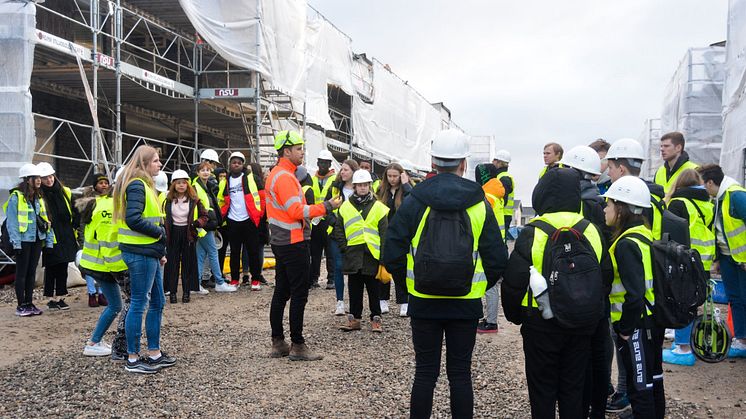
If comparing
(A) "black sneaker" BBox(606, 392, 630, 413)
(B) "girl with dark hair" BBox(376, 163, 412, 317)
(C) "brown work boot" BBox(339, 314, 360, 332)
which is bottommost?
(A) "black sneaker" BBox(606, 392, 630, 413)

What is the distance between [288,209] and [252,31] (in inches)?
403

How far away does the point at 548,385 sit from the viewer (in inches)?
128

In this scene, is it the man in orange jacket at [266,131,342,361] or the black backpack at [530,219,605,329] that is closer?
the black backpack at [530,219,605,329]

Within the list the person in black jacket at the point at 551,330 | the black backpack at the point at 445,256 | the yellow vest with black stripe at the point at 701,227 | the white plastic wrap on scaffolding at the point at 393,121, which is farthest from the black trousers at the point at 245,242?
the white plastic wrap on scaffolding at the point at 393,121

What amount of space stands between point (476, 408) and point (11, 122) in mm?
8767

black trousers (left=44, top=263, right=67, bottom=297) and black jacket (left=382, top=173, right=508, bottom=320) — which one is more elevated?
black jacket (left=382, top=173, right=508, bottom=320)

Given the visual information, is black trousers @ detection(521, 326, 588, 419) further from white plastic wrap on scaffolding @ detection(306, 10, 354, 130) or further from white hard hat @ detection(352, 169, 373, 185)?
white plastic wrap on scaffolding @ detection(306, 10, 354, 130)

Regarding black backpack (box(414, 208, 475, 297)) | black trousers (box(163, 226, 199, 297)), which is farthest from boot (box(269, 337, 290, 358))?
black trousers (box(163, 226, 199, 297))

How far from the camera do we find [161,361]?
5.05m

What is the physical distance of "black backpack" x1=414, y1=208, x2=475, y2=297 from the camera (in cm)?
312

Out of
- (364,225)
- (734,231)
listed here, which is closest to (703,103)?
(734,231)

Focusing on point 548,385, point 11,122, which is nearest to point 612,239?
point 548,385

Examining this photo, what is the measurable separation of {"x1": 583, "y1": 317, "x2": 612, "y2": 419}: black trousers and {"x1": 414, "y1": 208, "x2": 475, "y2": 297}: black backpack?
1043 mm

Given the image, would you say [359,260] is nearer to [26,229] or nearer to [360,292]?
[360,292]
